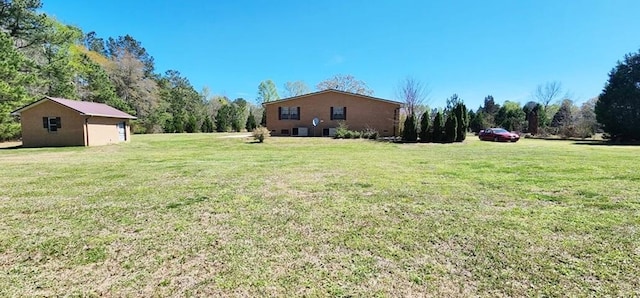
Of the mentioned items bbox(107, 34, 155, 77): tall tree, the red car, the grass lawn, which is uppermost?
bbox(107, 34, 155, 77): tall tree

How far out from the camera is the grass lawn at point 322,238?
2480mm

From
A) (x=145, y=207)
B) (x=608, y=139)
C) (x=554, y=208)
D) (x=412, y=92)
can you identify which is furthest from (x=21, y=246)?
(x=608, y=139)

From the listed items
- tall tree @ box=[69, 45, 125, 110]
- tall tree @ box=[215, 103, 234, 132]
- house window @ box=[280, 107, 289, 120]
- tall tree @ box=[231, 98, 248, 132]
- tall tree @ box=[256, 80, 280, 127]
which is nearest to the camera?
house window @ box=[280, 107, 289, 120]

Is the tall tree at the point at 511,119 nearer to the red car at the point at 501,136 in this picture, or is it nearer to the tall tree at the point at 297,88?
the red car at the point at 501,136

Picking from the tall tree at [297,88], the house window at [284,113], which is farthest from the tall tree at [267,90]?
the house window at [284,113]

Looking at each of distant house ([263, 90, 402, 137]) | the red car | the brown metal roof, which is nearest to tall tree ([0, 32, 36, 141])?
the brown metal roof

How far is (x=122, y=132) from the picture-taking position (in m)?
20.7

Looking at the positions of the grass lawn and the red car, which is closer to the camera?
the grass lawn

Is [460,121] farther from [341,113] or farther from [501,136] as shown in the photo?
[341,113]

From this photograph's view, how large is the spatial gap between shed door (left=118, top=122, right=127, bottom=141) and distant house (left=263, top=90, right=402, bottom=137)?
11755mm

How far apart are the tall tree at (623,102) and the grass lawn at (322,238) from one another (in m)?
24.6

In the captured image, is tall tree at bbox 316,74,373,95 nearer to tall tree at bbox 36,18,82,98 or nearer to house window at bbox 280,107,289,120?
house window at bbox 280,107,289,120

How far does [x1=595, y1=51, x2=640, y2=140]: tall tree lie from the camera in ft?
76.8

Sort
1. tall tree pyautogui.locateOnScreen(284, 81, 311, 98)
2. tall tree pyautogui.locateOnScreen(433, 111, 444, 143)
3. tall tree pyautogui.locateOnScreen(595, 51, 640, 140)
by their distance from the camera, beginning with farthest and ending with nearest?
tall tree pyautogui.locateOnScreen(284, 81, 311, 98) → tall tree pyautogui.locateOnScreen(595, 51, 640, 140) → tall tree pyautogui.locateOnScreen(433, 111, 444, 143)
